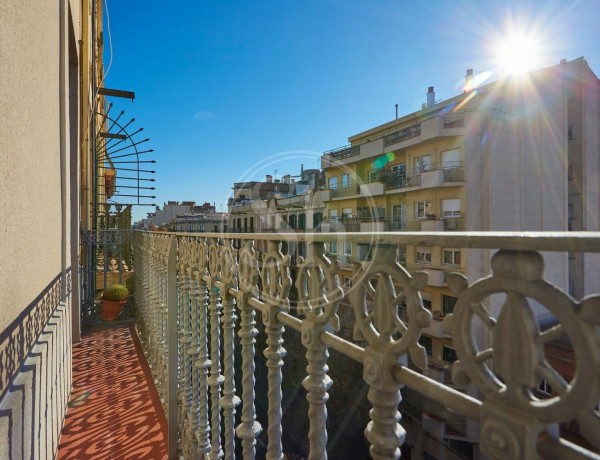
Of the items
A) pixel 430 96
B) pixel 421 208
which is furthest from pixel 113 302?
pixel 430 96

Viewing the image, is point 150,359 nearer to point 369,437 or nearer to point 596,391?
point 369,437

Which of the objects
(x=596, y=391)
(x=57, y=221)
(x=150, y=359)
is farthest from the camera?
(x=150, y=359)

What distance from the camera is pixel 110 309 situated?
6297 mm

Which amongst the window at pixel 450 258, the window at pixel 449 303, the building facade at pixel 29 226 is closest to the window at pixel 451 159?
the window at pixel 450 258

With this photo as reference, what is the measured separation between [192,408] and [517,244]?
231 cm

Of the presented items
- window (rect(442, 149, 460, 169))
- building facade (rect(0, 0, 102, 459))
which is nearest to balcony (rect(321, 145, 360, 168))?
window (rect(442, 149, 460, 169))

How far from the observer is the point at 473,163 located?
14.4 meters

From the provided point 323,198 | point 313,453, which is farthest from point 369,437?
point 323,198

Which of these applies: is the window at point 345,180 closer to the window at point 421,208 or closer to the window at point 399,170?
the window at point 399,170

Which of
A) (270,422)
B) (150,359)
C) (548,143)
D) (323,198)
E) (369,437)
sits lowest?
(150,359)

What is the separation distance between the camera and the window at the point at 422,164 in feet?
51.4

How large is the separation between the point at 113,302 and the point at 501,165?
15473 millimetres

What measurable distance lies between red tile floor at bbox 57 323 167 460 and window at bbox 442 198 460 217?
13447 mm

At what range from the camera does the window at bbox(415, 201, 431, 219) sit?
15.8 meters
